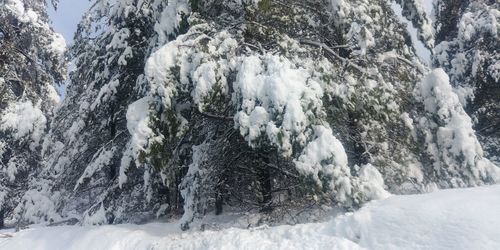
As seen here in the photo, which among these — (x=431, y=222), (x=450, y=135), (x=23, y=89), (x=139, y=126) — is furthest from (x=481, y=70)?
(x=23, y=89)

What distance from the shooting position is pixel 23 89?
17328 mm

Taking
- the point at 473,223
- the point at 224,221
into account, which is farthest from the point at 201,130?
the point at 473,223

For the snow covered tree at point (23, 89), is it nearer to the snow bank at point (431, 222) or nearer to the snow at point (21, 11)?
the snow at point (21, 11)

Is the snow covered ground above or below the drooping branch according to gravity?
below

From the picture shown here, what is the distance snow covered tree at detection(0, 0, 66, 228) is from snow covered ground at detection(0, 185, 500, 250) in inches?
386

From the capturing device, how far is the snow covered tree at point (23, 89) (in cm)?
1638

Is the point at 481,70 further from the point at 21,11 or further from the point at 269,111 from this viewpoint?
the point at 21,11

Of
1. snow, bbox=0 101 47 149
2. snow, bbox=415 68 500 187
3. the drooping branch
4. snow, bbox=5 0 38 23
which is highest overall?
snow, bbox=5 0 38 23

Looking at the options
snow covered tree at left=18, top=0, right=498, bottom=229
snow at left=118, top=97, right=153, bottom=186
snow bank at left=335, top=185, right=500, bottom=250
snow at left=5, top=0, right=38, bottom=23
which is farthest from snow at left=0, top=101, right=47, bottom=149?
snow bank at left=335, top=185, right=500, bottom=250

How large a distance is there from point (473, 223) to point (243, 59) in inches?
163

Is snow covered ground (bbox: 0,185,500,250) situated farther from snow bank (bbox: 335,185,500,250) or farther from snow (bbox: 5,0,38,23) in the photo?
snow (bbox: 5,0,38,23)

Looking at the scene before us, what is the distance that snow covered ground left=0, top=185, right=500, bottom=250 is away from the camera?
17.5 feet

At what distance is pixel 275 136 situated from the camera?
22.6 feet

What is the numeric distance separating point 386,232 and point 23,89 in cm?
1533
